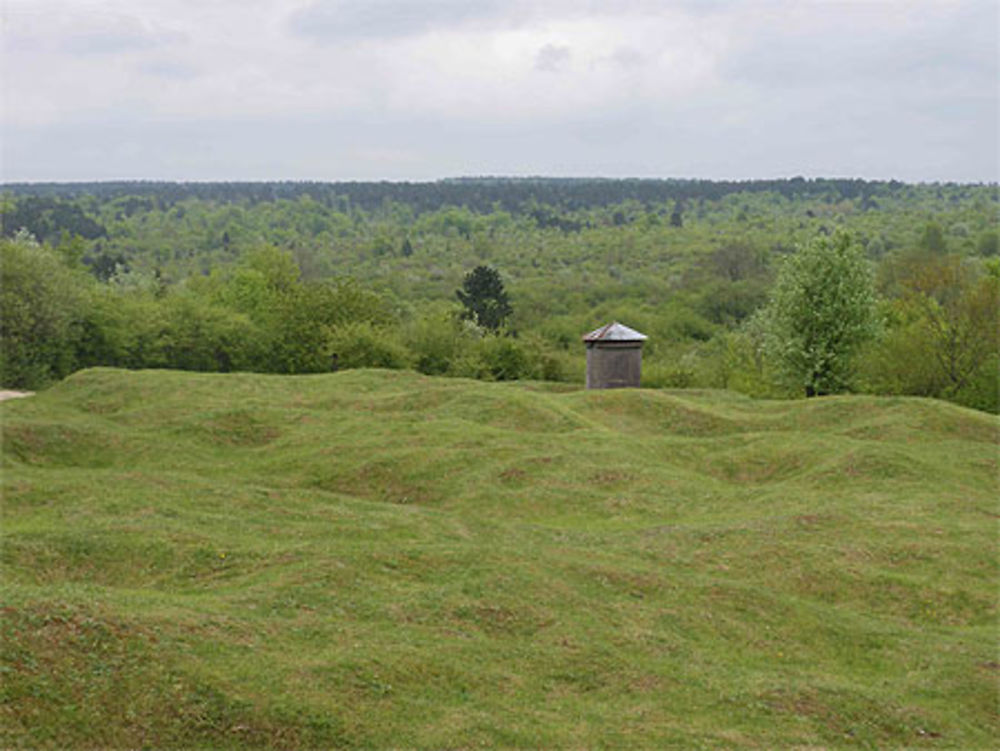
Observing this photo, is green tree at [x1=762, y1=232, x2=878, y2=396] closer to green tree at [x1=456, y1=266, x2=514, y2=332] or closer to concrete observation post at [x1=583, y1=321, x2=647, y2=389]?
concrete observation post at [x1=583, y1=321, x2=647, y2=389]

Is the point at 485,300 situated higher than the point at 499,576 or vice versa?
the point at 499,576

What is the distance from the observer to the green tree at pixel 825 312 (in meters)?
43.5

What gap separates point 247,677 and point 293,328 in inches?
1855

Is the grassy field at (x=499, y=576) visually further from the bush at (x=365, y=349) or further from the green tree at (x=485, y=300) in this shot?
the green tree at (x=485, y=300)

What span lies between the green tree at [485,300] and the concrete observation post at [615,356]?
1223 inches

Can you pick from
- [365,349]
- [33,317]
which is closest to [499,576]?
Result: [365,349]

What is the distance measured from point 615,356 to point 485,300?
3307 centimetres

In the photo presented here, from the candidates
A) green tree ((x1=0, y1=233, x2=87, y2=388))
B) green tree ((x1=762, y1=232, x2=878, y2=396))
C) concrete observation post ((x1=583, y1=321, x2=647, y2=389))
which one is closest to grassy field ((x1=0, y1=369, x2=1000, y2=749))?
concrete observation post ((x1=583, y1=321, x2=647, y2=389))

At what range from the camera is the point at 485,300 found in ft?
245

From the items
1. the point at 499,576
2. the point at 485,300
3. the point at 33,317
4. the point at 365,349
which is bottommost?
the point at 365,349

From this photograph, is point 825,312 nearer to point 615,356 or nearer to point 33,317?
point 615,356

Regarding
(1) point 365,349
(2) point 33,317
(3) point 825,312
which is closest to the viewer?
(3) point 825,312

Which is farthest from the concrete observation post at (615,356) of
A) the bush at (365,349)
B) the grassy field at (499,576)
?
the bush at (365,349)

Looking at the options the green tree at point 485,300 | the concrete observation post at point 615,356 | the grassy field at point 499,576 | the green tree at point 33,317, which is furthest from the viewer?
the green tree at point 485,300
